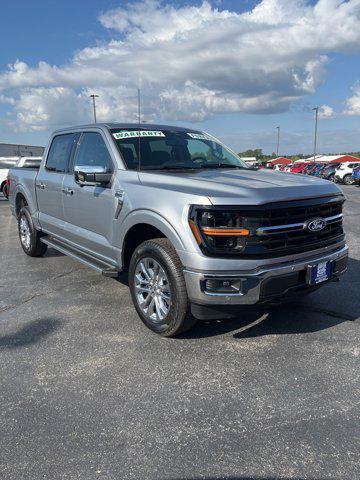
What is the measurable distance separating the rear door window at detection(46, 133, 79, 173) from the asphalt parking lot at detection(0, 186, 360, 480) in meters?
1.92

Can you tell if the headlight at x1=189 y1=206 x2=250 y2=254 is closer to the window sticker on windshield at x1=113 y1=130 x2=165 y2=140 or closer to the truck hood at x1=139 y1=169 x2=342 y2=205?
the truck hood at x1=139 y1=169 x2=342 y2=205

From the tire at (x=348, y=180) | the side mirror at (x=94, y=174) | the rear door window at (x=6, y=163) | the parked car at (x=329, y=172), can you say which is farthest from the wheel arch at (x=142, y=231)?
the parked car at (x=329, y=172)

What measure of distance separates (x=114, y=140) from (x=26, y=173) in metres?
2.92

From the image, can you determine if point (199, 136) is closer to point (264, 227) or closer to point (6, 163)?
point (264, 227)

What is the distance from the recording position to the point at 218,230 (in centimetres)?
317

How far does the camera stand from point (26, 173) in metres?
6.80

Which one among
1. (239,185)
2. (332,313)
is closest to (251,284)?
(239,185)

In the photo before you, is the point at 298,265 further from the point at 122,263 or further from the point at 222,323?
the point at 122,263

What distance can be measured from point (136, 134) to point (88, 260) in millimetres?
1520

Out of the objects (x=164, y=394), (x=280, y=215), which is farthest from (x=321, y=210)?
(x=164, y=394)

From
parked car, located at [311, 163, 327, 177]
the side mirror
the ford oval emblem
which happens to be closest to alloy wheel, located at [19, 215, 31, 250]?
the side mirror

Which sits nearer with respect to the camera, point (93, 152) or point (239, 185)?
point (239, 185)

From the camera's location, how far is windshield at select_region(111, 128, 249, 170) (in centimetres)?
443

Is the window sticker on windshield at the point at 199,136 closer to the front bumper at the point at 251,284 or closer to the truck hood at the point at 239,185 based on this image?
the truck hood at the point at 239,185
